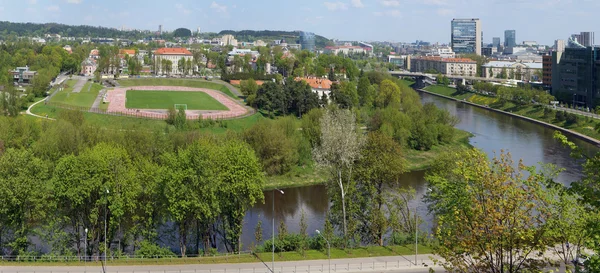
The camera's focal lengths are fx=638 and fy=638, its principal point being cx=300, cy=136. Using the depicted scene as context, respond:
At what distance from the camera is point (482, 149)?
74.5ft

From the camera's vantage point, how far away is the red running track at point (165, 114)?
1555 inches

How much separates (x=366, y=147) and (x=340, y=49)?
142 m

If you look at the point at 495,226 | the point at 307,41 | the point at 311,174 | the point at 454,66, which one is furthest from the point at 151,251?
the point at 307,41

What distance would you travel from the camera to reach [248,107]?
4497cm

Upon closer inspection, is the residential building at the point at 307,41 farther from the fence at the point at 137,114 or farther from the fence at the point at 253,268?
the fence at the point at 253,268

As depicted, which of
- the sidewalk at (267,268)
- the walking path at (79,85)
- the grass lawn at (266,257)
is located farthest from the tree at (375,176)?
the walking path at (79,85)

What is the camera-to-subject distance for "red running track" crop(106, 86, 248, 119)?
39500 millimetres

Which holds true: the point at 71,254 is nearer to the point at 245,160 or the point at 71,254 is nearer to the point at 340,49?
the point at 245,160

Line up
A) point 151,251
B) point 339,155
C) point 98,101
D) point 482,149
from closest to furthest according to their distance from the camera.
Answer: point 151,251 < point 339,155 < point 482,149 < point 98,101

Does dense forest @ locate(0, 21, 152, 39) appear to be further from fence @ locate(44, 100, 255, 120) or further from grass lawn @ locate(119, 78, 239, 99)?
fence @ locate(44, 100, 255, 120)

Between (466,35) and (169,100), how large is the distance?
96.1 meters

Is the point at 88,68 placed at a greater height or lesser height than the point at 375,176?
greater

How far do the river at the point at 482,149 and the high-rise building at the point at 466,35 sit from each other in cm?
7440

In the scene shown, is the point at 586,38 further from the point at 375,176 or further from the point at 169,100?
the point at 375,176
